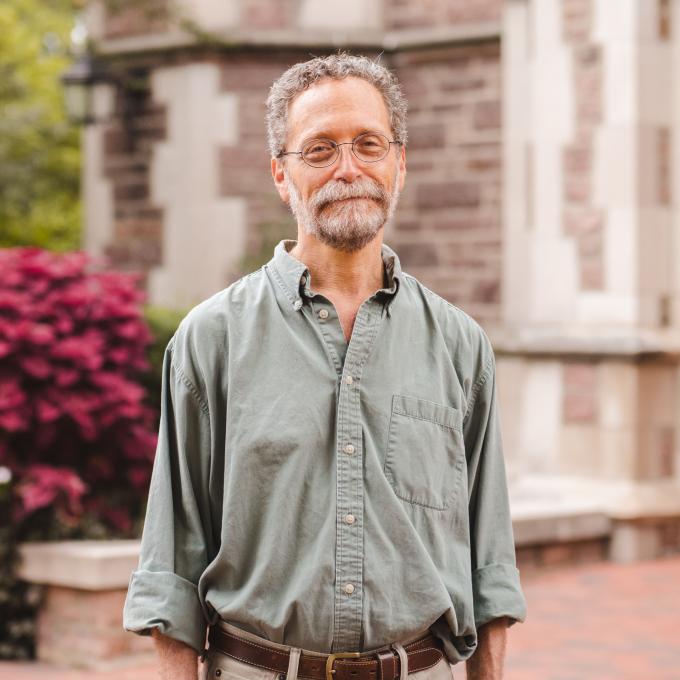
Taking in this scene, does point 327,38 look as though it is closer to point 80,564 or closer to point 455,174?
point 455,174

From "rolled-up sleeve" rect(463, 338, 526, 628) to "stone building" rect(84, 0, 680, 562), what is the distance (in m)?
5.05

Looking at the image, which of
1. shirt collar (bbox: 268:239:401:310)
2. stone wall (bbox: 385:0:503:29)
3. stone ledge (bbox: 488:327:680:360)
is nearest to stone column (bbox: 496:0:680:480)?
stone ledge (bbox: 488:327:680:360)

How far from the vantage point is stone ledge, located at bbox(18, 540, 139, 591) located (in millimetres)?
5719

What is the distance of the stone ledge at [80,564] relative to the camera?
5.72m

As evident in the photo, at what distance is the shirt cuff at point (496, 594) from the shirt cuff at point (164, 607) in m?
0.54

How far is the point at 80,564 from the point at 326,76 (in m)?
3.70

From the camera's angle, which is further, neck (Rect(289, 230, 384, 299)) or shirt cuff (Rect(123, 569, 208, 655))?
neck (Rect(289, 230, 384, 299))

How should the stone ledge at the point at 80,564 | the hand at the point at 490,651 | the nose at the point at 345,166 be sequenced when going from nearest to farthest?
the nose at the point at 345,166 → the hand at the point at 490,651 → the stone ledge at the point at 80,564

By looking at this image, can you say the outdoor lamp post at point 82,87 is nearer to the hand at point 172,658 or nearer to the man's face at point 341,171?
the man's face at point 341,171

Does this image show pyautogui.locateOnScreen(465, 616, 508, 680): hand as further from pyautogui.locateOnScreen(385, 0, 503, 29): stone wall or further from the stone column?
pyautogui.locateOnScreen(385, 0, 503, 29): stone wall

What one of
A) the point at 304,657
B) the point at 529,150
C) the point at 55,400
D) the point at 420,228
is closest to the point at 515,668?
the point at 55,400

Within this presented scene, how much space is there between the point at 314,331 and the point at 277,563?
425 millimetres

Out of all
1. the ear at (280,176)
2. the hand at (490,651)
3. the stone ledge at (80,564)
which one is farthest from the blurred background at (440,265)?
the ear at (280,176)

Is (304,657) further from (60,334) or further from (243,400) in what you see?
(60,334)
